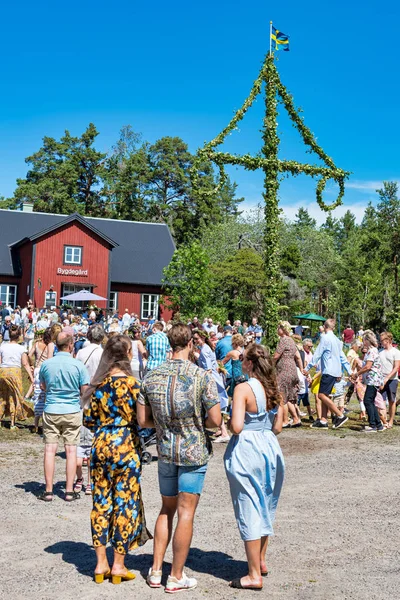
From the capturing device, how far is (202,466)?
16.0ft

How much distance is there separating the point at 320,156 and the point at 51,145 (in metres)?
51.5

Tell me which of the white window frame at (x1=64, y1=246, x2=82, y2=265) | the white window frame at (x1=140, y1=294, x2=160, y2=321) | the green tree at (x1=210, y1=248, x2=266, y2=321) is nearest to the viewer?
the green tree at (x1=210, y1=248, x2=266, y2=321)

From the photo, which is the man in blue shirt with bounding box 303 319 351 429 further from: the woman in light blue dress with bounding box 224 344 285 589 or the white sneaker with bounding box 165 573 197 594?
the white sneaker with bounding box 165 573 197 594

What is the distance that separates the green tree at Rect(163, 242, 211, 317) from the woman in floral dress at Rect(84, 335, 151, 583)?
36.7m

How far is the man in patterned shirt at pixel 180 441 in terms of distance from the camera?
485 cm

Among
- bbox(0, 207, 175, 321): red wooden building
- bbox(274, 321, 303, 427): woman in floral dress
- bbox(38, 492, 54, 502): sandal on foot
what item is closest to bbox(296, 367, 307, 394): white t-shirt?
bbox(274, 321, 303, 427): woman in floral dress

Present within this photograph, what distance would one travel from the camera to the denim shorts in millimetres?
4852

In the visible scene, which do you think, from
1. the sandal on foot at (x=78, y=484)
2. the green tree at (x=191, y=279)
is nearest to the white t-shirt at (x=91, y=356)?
the sandal on foot at (x=78, y=484)

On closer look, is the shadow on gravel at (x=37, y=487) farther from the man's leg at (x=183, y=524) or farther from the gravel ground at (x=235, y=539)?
the man's leg at (x=183, y=524)

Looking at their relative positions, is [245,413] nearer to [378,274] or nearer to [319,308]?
[378,274]

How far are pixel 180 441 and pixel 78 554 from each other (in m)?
1.72

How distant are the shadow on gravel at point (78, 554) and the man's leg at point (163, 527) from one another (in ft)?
2.08

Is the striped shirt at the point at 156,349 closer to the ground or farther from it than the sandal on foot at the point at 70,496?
farther from it

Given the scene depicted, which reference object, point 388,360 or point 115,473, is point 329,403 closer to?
point 388,360
